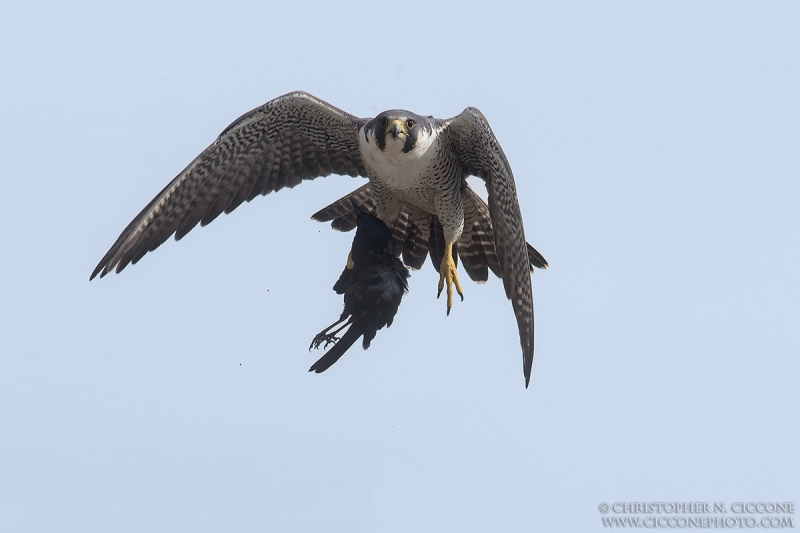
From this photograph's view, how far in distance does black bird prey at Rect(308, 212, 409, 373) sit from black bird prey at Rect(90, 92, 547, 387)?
0.50m

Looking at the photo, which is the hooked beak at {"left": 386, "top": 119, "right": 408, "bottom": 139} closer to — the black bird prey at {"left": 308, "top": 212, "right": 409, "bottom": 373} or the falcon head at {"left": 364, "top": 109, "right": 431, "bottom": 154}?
Answer: the falcon head at {"left": 364, "top": 109, "right": 431, "bottom": 154}

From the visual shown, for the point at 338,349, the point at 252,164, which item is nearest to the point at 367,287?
the point at 338,349

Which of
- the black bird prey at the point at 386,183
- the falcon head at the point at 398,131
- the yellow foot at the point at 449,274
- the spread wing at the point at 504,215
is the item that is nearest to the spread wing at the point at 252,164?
the black bird prey at the point at 386,183

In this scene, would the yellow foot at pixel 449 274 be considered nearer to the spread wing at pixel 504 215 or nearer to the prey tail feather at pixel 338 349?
the spread wing at pixel 504 215

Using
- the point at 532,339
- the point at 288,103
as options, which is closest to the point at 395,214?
the point at 288,103

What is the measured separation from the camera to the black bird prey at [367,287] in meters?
10.9

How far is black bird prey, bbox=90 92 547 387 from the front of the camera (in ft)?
36.3

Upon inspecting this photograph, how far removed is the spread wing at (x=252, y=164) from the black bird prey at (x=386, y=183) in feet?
0.03

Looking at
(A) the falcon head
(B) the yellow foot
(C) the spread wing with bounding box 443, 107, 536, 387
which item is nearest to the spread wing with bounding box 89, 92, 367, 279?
(A) the falcon head

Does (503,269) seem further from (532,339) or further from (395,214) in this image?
(395,214)

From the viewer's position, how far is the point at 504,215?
1104 centimetres

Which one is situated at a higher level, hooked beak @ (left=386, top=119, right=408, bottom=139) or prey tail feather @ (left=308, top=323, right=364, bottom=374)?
hooked beak @ (left=386, top=119, right=408, bottom=139)

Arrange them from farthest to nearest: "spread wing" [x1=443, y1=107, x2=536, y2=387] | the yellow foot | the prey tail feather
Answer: the yellow foot → "spread wing" [x1=443, y1=107, x2=536, y2=387] → the prey tail feather

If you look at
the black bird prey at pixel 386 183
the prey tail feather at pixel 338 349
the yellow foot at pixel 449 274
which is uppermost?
the black bird prey at pixel 386 183
